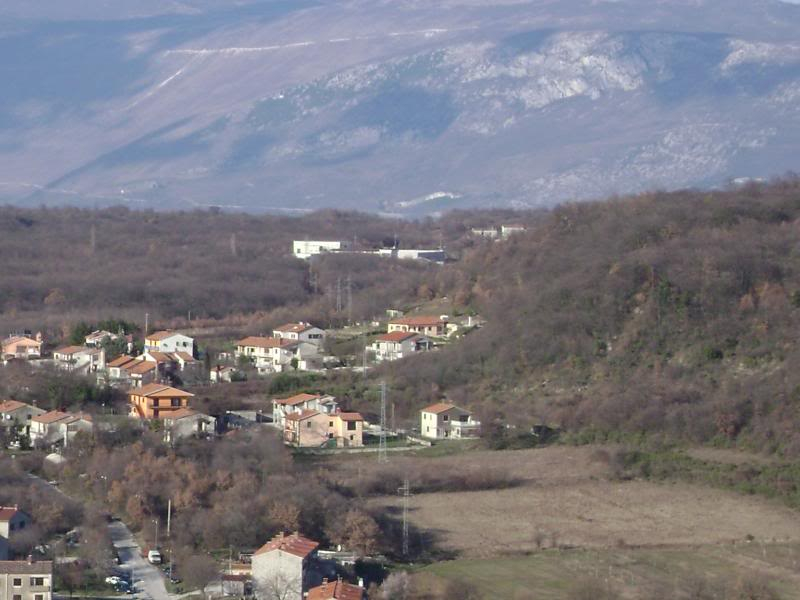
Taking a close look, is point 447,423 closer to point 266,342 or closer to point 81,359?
point 266,342

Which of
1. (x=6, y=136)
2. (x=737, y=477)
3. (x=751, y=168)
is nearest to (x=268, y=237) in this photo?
(x=751, y=168)

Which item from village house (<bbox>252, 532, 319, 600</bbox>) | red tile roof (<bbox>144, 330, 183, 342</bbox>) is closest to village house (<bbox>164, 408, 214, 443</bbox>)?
red tile roof (<bbox>144, 330, 183, 342</bbox>)

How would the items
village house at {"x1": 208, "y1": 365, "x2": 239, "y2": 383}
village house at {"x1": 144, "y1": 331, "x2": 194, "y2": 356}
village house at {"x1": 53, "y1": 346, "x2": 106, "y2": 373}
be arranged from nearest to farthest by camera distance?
1. village house at {"x1": 208, "y1": 365, "x2": 239, "y2": 383}
2. village house at {"x1": 53, "y1": 346, "x2": 106, "y2": 373}
3. village house at {"x1": 144, "y1": 331, "x2": 194, "y2": 356}

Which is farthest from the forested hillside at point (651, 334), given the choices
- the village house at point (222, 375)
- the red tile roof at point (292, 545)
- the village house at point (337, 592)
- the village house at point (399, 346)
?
the village house at point (337, 592)

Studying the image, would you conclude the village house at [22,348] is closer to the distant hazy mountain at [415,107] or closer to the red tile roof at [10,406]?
the red tile roof at [10,406]

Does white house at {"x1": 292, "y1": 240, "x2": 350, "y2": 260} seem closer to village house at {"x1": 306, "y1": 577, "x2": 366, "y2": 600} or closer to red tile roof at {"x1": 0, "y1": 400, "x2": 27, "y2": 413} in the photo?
red tile roof at {"x1": 0, "y1": 400, "x2": 27, "y2": 413}

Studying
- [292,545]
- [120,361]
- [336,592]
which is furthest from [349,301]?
[336,592]

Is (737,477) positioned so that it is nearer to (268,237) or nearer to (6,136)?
(268,237)
